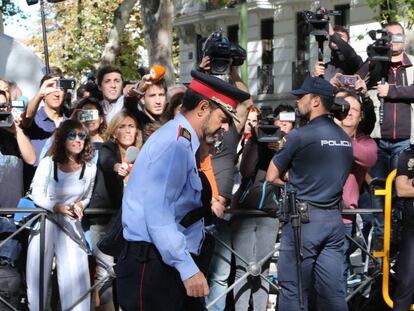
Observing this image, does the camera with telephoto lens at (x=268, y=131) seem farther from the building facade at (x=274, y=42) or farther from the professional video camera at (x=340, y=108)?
the building facade at (x=274, y=42)

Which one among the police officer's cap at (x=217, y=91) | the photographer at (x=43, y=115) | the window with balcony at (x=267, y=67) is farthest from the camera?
the window with balcony at (x=267, y=67)

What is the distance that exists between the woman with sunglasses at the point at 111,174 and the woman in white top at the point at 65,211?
114 mm

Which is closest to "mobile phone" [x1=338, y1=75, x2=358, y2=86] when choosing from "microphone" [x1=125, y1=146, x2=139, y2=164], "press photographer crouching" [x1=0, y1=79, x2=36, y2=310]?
"microphone" [x1=125, y1=146, x2=139, y2=164]

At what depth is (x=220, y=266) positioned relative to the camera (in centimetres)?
819

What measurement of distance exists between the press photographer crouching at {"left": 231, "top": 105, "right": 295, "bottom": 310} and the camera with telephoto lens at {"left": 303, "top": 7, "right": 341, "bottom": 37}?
99cm

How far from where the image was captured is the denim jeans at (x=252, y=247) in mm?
8180

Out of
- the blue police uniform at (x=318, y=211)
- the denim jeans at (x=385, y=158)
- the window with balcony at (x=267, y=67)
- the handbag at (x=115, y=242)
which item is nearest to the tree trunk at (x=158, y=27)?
the denim jeans at (x=385, y=158)

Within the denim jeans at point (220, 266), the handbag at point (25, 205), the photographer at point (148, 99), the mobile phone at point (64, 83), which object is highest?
the mobile phone at point (64, 83)

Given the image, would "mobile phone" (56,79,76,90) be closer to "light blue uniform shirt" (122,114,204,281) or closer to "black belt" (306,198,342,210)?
"black belt" (306,198,342,210)

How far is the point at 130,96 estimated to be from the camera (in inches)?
333

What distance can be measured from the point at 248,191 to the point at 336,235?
1.18 metres

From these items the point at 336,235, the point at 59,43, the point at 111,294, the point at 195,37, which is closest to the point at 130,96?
the point at 111,294

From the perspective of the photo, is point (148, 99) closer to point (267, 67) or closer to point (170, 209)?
point (170, 209)

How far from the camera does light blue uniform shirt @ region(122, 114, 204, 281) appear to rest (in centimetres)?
496
